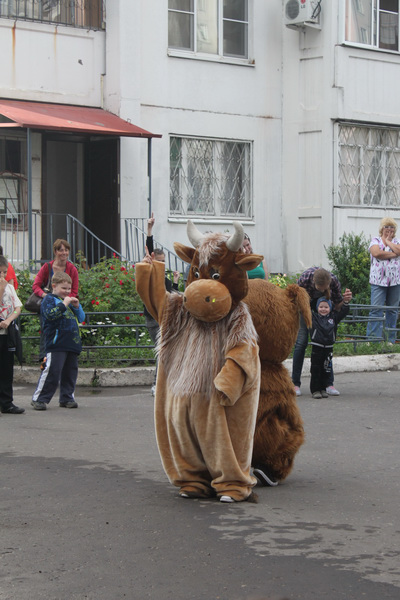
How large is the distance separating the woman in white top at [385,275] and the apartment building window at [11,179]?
6.46m

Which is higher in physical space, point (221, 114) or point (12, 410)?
point (221, 114)

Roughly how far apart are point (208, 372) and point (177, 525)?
1.00 m

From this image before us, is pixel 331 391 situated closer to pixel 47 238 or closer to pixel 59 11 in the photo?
pixel 47 238

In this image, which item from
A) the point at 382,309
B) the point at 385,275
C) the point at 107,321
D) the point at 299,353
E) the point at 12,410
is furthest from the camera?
the point at 385,275

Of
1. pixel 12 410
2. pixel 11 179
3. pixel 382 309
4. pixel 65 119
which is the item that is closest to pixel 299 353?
pixel 12 410

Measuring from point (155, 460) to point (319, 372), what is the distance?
12.7 feet

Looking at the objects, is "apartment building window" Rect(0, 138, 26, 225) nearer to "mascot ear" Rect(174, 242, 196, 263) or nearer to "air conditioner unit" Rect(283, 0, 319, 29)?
"air conditioner unit" Rect(283, 0, 319, 29)

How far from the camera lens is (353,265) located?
1897cm

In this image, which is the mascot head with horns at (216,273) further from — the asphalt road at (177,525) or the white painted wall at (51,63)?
the white painted wall at (51,63)

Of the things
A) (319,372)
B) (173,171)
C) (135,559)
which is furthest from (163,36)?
(135,559)

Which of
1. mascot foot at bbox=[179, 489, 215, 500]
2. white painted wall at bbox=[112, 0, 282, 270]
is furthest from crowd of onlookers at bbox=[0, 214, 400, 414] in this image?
white painted wall at bbox=[112, 0, 282, 270]

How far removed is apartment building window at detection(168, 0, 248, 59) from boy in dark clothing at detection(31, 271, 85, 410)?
1009 centimetres

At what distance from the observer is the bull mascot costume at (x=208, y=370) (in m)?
6.45

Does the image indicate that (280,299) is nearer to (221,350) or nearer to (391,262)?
(221,350)
